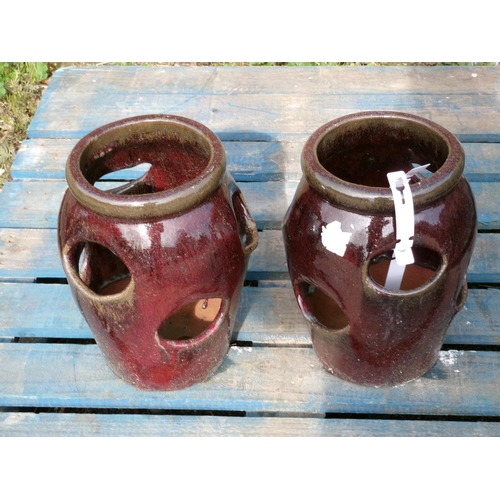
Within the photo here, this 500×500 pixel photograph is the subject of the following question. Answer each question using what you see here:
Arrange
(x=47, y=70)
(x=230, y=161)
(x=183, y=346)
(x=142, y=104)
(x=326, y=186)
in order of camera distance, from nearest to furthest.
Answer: (x=326, y=186), (x=183, y=346), (x=230, y=161), (x=142, y=104), (x=47, y=70)

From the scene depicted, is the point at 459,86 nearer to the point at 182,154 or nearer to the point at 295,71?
the point at 295,71

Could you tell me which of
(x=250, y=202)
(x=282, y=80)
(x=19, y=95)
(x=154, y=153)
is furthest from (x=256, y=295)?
(x=19, y=95)

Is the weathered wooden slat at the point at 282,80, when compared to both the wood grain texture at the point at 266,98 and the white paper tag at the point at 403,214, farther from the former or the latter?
the white paper tag at the point at 403,214

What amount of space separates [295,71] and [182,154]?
1075 millimetres

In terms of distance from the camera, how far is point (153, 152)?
1.72m

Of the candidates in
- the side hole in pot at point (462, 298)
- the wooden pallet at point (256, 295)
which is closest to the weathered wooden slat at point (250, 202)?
the wooden pallet at point (256, 295)

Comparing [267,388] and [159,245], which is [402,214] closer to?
[159,245]

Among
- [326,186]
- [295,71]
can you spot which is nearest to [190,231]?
[326,186]

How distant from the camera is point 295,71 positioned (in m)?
2.62

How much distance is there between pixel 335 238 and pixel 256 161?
0.89 m

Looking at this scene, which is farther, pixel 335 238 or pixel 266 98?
pixel 266 98

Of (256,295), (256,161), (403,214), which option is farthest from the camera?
(256,161)

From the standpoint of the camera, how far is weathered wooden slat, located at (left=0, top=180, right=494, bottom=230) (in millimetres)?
2088

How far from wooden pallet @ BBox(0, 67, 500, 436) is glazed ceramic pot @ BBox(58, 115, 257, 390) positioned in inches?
3.9
